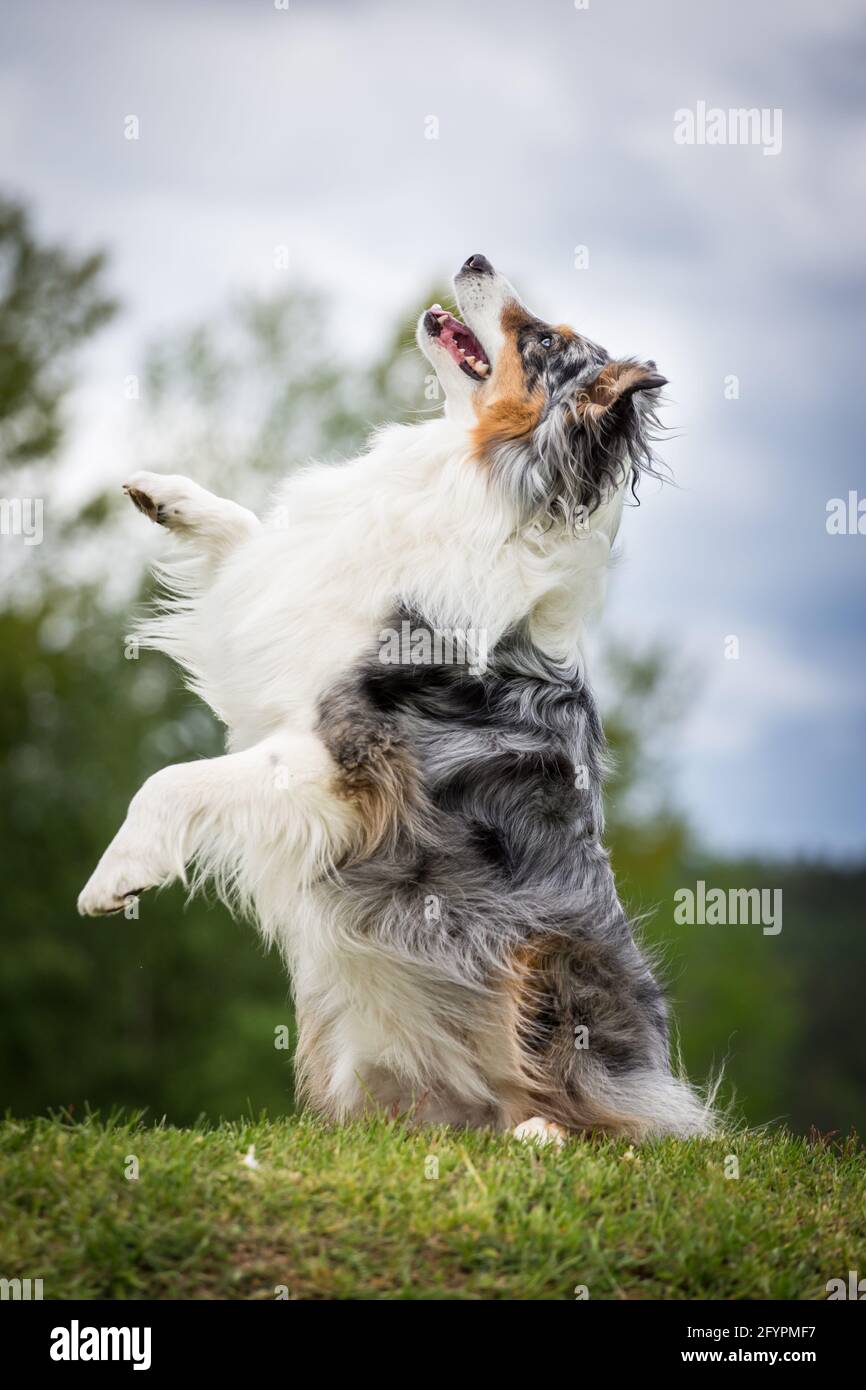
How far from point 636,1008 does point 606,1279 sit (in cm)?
160

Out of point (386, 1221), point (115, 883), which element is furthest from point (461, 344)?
point (386, 1221)

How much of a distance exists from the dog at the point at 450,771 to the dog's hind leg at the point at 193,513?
6.7 inches

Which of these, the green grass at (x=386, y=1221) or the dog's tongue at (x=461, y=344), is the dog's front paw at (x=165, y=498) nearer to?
the dog's tongue at (x=461, y=344)

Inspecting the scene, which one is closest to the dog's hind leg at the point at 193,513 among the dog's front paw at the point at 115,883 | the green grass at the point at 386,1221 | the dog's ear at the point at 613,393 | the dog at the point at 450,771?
the dog at the point at 450,771

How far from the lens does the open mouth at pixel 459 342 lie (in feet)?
20.4

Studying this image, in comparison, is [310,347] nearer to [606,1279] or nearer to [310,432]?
[310,432]

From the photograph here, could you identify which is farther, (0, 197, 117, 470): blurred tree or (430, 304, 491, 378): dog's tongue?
(0, 197, 117, 470): blurred tree

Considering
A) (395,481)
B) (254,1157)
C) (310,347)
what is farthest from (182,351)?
(254,1157)

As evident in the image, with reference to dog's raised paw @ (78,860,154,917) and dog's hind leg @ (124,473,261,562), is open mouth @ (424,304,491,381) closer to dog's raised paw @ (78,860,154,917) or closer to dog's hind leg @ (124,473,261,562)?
dog's hind leg @ (124,473,261,562)

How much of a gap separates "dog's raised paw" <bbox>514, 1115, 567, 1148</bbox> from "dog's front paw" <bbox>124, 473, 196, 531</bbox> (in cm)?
304

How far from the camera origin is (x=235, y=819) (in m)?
5.32

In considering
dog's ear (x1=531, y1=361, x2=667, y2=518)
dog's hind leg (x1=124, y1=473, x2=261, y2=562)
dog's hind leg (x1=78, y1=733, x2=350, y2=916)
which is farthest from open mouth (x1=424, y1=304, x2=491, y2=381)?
dog's hind leg (x1=78, y1=733, x2=350, y2=916)

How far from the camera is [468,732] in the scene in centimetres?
557

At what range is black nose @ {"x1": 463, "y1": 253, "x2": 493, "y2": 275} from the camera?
6.25 meters
